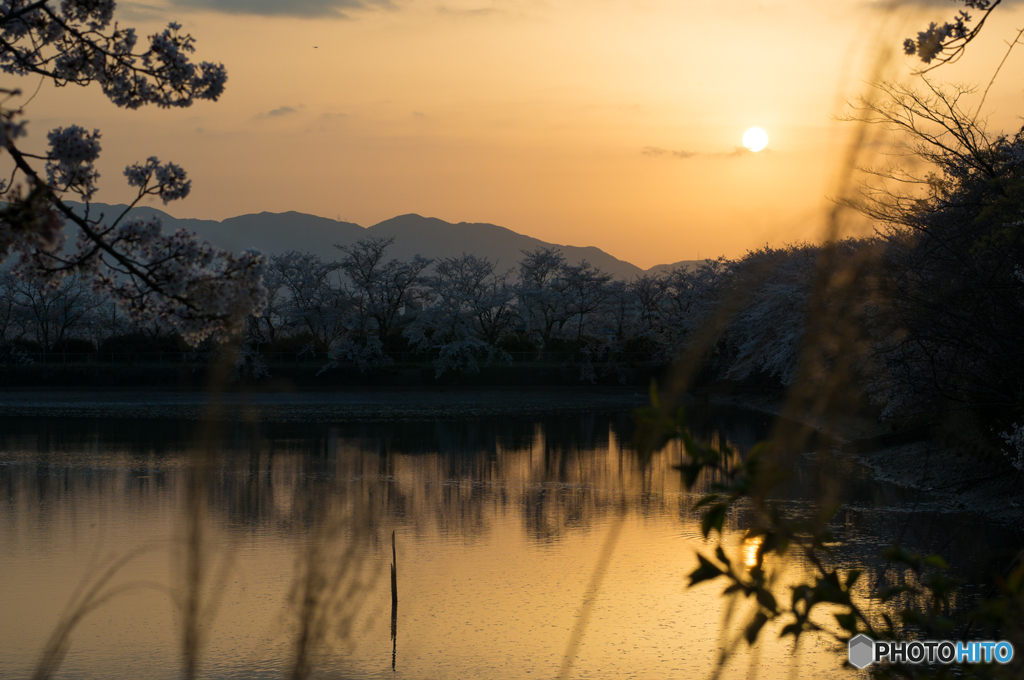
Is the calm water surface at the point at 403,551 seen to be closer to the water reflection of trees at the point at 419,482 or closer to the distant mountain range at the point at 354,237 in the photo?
the water reflection of trees at the point at 419,482

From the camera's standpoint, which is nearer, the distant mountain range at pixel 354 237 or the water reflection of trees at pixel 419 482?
the water reflection of trees at pixel 419 482

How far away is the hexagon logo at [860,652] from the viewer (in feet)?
9.80

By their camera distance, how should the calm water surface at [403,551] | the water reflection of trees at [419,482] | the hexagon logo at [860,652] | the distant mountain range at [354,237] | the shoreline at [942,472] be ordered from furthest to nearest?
the distant mountain range at [354,237], the water reflection of trees at [419,482], the shoreline at [942,472], the calm water surface at [403,551], the hexagon logo at [860,652]

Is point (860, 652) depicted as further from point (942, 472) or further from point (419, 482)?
point (419, 482)

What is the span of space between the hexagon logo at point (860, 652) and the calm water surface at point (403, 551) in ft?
1.45

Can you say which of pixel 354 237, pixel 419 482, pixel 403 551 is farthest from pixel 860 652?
Answer: pixel 354 237

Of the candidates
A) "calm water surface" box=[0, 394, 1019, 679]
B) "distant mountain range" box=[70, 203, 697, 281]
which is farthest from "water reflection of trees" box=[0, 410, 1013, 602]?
"distant mountain range" box=[70, 203, 697, 281]

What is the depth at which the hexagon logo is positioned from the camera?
2.99 meters

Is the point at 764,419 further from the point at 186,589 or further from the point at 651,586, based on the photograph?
the point at 186,589

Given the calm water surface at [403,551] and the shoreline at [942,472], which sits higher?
the shoreline at [942,472]

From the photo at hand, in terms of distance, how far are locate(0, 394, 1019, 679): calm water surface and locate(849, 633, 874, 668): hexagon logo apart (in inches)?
17.4

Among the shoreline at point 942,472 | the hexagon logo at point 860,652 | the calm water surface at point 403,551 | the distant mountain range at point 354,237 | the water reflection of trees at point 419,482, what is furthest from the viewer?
the distant mountain range at point 354,237

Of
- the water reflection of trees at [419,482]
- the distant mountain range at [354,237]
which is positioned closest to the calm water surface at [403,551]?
the water reflection of trees at [419,482]

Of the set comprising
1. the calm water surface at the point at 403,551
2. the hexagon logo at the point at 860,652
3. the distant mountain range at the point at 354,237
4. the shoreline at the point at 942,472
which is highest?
the distant mountain range at the point at 354,237
